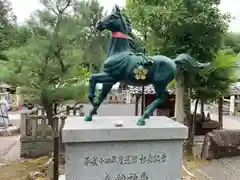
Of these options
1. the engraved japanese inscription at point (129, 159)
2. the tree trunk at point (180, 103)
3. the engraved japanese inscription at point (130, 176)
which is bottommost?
the engraved japanese inscription at point (130, 176)

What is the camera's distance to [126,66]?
113 inches

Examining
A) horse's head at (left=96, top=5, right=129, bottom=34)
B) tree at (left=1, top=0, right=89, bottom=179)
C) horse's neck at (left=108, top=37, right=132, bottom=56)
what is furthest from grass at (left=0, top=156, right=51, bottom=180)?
horse's head at (left=96, top=5, right=129, bottom=34)

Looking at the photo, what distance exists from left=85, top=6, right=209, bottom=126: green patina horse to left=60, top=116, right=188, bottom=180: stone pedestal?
7.7 inches

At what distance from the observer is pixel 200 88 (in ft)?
21.9

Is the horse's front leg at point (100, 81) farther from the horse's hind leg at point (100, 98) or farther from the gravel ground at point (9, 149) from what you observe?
the gravel ground at point (9, 149)

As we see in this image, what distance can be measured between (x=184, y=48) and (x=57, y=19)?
9.12 feet

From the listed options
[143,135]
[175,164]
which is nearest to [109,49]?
[143,135]

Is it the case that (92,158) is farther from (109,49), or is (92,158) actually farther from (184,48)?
(184,48)

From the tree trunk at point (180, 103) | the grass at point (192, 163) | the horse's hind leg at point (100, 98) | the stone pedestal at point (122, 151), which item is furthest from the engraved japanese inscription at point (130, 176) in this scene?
the tree trunk at point (180, 103)

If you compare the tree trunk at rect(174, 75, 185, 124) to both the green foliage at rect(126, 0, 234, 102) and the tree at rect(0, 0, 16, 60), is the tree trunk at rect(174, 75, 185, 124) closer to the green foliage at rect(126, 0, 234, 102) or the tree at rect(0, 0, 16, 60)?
the green foliage at rect(126, 0, 234, 102)

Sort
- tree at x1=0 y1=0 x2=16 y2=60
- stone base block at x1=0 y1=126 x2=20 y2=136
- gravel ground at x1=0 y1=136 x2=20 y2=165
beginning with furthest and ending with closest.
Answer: tree at x1=0 y1=0 x2=16 y2=60 < stone base block at x1=0 y1=126 x2=20 y2=136 < gravel ground at x1=0 y1=136 x2=20 y2=165

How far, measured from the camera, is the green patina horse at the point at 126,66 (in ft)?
9.39

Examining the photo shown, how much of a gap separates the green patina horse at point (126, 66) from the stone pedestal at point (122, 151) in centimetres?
20

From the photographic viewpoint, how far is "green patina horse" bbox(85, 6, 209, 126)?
9.39ft
